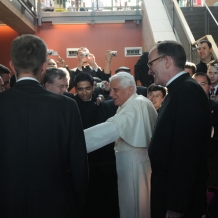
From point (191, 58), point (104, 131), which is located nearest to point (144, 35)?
point (191, 58)

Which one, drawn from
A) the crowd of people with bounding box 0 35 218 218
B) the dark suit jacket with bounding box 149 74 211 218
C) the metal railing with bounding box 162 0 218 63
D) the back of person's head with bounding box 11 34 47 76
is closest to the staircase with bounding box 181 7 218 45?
the metal railing with bounding box 162 0 218 63

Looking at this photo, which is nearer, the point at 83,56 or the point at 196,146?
the point at 196,146

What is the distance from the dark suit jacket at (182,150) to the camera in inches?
105

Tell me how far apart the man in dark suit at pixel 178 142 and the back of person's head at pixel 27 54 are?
36.5 inches

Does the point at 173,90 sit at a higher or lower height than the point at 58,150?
higher

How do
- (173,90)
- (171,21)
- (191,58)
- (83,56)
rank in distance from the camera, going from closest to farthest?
(173,90)
(83,56)
(191,58)
(171,21)

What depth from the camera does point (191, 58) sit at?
356 inches

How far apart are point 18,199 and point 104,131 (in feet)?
4.72

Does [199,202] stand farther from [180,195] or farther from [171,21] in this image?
[171,21]

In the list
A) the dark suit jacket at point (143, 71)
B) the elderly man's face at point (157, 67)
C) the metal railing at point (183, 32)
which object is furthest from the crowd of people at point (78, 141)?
the metal railing at point (183, 32)

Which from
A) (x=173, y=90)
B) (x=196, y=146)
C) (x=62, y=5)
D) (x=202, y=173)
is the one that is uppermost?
(x=62, y=5)

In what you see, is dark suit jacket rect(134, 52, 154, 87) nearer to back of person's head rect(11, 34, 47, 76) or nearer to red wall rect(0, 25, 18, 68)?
back of person's head rect(11, 34, 47, 76)

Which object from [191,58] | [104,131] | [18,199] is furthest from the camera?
[191,58]

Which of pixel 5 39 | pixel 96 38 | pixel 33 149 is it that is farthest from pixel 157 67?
pixel 5 39
